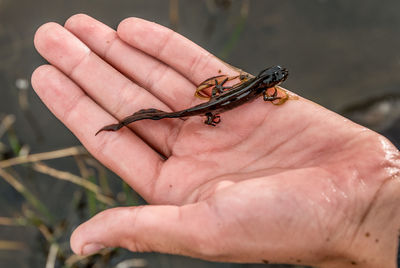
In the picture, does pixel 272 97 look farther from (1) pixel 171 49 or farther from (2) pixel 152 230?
(2) pixel 152 230

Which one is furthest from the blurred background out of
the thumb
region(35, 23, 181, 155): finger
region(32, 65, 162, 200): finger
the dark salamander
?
the thumb

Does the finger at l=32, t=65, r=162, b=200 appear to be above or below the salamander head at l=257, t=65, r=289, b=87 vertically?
below

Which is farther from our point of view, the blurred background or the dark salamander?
the blurred background

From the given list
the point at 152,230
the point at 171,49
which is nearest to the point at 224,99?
the point at 171,49

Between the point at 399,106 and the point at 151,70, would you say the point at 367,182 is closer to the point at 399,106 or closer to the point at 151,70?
the point at 151,70

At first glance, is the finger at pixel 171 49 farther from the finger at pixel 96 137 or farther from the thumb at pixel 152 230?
the thumb at pixel 152 230

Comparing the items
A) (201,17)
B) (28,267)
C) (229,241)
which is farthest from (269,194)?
(201,17)

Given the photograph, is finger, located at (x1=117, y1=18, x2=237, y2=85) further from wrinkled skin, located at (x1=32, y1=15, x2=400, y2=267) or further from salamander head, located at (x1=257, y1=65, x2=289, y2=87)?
salamander head, located at (x1=257, y1=65, x2=289, y2=87)
